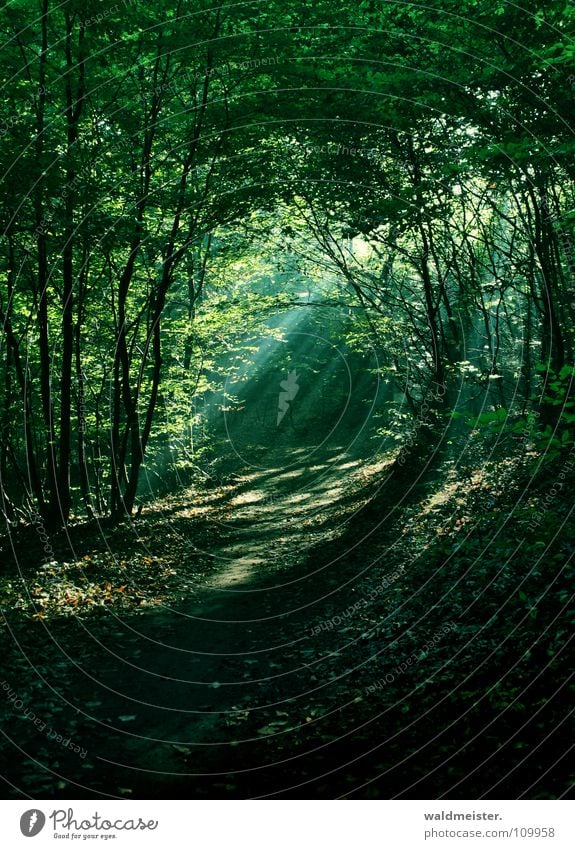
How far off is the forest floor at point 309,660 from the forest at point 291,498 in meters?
0.05

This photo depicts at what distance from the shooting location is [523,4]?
29.1 ft

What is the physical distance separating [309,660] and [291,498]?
14546mm

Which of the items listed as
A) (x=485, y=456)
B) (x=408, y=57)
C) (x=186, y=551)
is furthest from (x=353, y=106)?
(x=186, y=551)

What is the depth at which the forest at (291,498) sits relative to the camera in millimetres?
6129

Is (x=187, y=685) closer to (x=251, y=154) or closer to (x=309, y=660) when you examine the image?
(x=309, y=660)

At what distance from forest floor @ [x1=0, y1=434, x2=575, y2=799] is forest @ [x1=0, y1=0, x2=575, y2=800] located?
0.05 m

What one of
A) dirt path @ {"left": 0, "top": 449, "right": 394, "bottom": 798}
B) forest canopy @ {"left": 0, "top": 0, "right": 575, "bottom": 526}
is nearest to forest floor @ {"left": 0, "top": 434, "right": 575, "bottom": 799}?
dirt path @ {"left": 0, "top": 449, "right": 394, "bottom": 798}

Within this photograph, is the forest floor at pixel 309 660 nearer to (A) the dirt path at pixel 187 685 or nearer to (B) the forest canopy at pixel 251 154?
(A) the dirt path at pixel 187 685

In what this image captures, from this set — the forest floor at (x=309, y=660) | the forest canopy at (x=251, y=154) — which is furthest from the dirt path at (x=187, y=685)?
the forest canopy at (x=251, y=154)

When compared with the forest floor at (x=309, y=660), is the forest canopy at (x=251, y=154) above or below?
above

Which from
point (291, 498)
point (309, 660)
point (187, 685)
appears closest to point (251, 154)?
point (291, 498)

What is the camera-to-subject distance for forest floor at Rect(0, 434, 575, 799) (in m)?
5.60

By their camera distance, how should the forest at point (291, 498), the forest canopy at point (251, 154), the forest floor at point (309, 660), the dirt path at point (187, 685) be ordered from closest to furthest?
the forest floor at point (309, 660)
the dirt path at point (187, 685)
the forest at point (291, 498)
the forest canopy at point (251, 154)

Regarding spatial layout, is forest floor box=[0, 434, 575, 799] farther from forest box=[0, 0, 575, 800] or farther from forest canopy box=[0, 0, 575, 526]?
forest canopy box=[0, 0, 575, 526]
